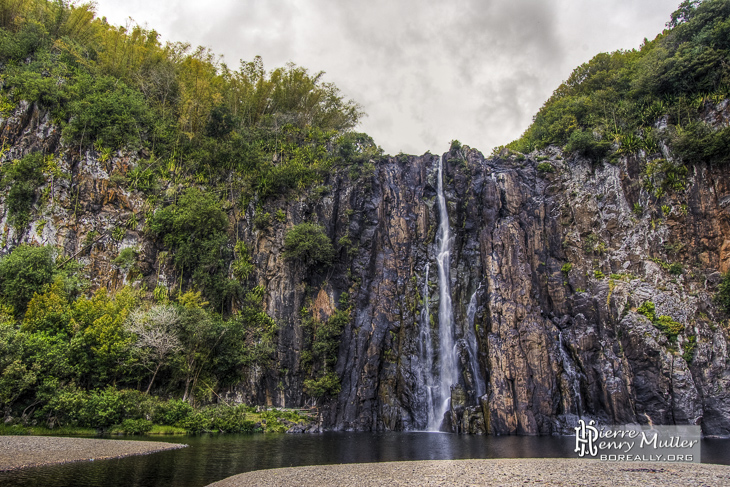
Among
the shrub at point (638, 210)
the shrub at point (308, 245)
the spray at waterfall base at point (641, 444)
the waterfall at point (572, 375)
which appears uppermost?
the shrub at point (638, 210)

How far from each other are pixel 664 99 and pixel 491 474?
126ft

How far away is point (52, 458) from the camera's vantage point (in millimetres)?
14094

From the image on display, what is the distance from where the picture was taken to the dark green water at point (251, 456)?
1147 cm

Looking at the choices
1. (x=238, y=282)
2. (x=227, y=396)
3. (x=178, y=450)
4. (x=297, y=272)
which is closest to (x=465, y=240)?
(x=297, y=272)

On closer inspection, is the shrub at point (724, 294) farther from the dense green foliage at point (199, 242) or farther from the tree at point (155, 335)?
the tree at point (155, 335)

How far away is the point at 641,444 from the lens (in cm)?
2114

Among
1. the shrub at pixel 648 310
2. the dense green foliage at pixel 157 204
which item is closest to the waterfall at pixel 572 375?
the shrub at pixel 648 310

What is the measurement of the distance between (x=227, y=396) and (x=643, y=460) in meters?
26.4

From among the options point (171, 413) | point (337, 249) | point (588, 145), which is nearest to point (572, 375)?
point (588, 145)

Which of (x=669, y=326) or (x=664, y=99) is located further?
(x=664, y=99)

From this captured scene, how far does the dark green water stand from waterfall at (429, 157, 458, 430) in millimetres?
7529

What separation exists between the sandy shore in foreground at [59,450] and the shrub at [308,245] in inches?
773

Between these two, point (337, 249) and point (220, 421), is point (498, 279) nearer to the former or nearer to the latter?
point (337, 249)

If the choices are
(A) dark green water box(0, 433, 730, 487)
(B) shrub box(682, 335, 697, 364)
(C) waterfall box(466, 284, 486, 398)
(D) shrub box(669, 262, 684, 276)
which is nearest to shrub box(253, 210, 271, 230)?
(C) waterfall box(466, 284, 486, 398)
